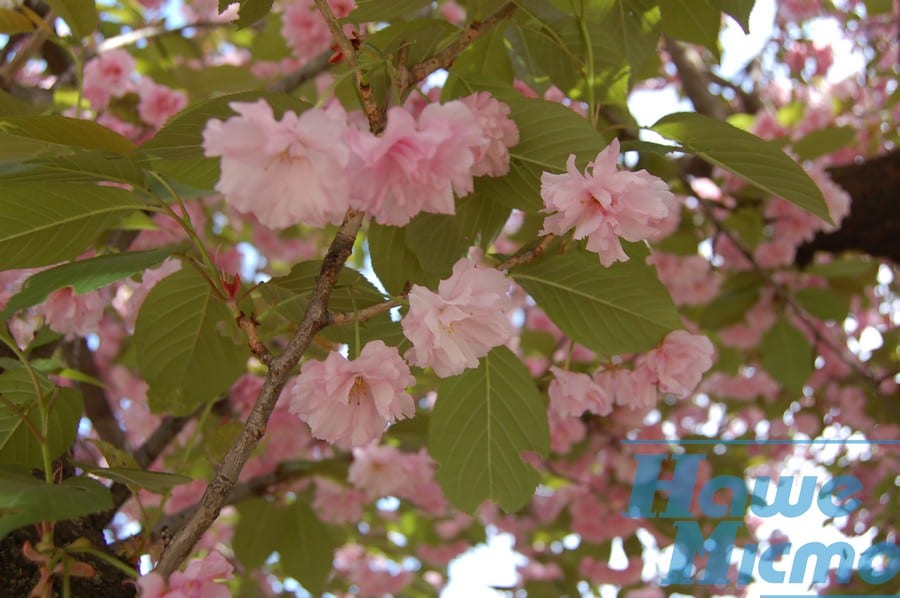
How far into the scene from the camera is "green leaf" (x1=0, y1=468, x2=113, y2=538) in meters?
0.63

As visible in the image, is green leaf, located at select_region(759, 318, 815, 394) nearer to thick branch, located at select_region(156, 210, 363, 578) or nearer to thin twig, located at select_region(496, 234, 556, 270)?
thin twig, located at select_region(496, 234, 556, 270)

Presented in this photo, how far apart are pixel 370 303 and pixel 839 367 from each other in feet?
9.82

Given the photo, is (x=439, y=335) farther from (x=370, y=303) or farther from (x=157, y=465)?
(x=157, y=465)

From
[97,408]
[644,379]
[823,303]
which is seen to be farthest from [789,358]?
[97,408]

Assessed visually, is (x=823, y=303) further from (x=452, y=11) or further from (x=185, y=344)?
(x=185, y=344)

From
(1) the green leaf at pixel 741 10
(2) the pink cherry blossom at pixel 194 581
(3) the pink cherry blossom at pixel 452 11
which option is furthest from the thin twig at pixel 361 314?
(3) the pink cherry blossom at pixel 452 11

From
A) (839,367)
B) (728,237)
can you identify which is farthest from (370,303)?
(839,367)

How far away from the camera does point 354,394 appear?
0.86 metres

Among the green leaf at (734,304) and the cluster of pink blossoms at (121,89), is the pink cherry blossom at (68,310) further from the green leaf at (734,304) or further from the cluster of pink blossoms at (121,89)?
the green leaf at (734,304)

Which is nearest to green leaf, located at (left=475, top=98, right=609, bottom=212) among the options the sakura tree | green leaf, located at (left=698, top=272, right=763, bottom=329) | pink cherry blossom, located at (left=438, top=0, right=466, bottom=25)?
the sakura tree

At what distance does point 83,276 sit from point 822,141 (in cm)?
Answer: 222

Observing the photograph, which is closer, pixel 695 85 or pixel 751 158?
pixel 751 158

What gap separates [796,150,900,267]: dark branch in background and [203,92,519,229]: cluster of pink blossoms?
2.35 m

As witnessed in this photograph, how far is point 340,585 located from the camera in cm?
376
